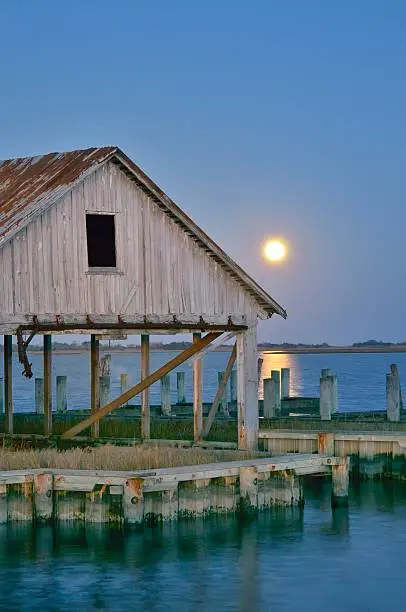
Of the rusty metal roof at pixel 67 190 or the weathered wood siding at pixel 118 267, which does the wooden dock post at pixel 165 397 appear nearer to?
the rusty metal roof at pixel 67 190

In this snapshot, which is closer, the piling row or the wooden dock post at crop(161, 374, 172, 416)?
the piling row

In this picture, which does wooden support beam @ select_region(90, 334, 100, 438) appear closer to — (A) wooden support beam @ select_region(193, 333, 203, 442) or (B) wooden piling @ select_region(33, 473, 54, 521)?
(A) wooden support beam @ select_region(193, 333, 203, 442)

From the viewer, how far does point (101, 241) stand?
32.4m

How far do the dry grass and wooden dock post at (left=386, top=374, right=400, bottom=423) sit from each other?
576 inches

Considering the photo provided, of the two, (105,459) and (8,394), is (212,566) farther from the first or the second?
(8,394)

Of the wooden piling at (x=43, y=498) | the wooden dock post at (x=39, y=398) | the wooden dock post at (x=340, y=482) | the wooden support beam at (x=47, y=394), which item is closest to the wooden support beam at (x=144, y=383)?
the wooden support beam at (x=47, y=394)

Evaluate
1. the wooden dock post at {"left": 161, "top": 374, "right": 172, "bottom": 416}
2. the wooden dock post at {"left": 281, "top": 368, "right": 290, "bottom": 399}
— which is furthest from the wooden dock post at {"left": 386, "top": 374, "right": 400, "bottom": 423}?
the wooden dock post at {"left": 281, "top": 368, "right": 290, "bottom": 399}

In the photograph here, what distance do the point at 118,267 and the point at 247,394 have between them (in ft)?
15.1

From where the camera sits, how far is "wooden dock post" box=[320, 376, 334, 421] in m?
43.7

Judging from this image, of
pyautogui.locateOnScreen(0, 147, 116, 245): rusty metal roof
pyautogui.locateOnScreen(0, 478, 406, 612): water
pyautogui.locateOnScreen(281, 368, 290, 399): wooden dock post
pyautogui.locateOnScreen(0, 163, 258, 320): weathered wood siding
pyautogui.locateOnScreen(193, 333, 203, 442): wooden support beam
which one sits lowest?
pyautogui.locateOnScreen(0, 478, 406, 612): water

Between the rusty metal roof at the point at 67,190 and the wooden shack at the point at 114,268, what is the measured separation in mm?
34

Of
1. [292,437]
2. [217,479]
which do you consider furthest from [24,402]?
[217,479]

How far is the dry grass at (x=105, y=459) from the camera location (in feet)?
93.2

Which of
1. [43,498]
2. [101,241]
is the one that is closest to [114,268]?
[101,241]
